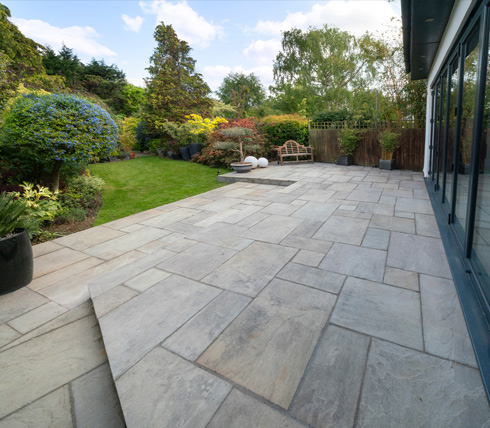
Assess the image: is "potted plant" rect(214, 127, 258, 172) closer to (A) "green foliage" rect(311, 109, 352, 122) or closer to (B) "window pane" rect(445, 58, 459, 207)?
(A) "green foliage" rect(311, 109, 352, 122)

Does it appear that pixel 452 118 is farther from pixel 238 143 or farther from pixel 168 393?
pixel 238 143

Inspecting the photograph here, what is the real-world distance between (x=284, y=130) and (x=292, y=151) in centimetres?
82

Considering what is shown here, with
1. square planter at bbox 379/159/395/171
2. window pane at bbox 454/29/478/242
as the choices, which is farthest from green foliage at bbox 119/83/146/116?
window pane at bbox 454/29/478/242

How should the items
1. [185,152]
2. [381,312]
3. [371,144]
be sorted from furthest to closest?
1. [185,152]
2. [371,144]
3. [381,312]

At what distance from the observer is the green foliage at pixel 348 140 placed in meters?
7.69

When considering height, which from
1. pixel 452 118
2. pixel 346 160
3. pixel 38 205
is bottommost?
pixel 346 160

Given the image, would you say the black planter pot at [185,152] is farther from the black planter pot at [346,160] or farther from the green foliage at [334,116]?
the black planter pot at [346,160]

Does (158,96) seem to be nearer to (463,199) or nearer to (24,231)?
(24,231)

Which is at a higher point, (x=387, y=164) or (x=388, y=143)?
(x=388, y=143)

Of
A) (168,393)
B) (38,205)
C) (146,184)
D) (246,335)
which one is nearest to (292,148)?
(146,184)

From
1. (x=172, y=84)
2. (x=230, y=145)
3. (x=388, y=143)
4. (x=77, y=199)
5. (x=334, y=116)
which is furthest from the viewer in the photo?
(x=172, y=84)

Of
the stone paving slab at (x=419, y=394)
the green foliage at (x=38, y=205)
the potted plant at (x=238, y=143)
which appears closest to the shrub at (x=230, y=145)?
the potted plant at (x=238, y=143)

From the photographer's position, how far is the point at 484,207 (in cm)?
168

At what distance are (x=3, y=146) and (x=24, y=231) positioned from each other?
2.62 metres
